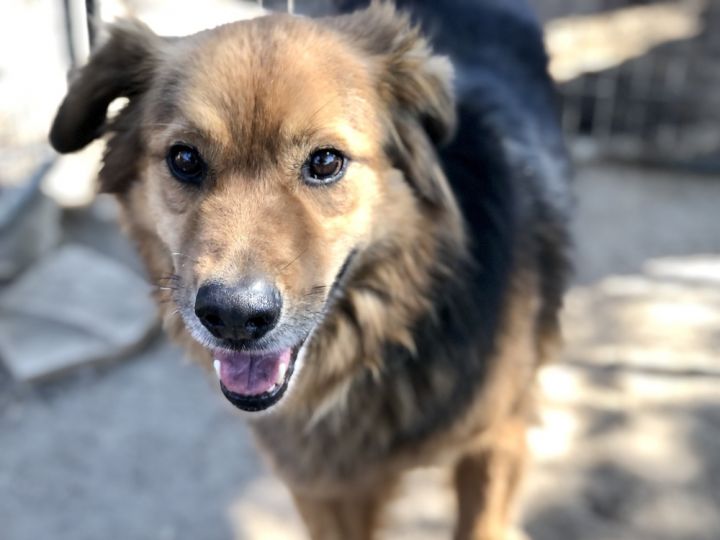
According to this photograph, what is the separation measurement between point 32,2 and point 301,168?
3396 millimetres

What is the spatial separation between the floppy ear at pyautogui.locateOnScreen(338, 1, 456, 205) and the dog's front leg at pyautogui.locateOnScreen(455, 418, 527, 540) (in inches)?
27.4

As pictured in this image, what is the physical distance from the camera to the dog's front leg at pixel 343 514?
7.74 ft

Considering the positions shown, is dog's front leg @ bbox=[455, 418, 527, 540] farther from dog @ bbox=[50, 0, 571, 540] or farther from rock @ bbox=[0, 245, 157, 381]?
rock @ bbox=[0, 245, 157, 381]

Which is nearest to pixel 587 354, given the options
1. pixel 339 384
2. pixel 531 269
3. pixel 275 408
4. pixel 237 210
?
pixel 531 269

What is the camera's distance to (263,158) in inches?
67.1

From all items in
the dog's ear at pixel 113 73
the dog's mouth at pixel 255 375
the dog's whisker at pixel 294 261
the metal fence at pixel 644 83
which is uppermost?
the metal fence at pixel 644 83

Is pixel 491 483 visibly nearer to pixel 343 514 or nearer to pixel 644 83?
pixel 343 514

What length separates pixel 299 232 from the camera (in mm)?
1693

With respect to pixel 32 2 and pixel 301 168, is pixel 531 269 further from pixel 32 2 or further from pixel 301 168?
pixel 32 2

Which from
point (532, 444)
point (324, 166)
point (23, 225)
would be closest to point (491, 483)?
point (532, 444)

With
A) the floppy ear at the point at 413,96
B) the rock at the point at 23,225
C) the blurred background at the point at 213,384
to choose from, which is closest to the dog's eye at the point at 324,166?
the floppy ear at the point at 413,96

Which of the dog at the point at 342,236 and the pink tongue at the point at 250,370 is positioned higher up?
the dog at the point at 342,236

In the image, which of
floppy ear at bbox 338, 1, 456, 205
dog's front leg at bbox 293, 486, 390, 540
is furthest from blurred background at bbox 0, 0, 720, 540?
floppy ear at bbox 338, 1, 456, 205

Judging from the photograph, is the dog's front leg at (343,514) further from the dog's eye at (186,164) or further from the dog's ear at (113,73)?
the dog's ear at (113,73)
